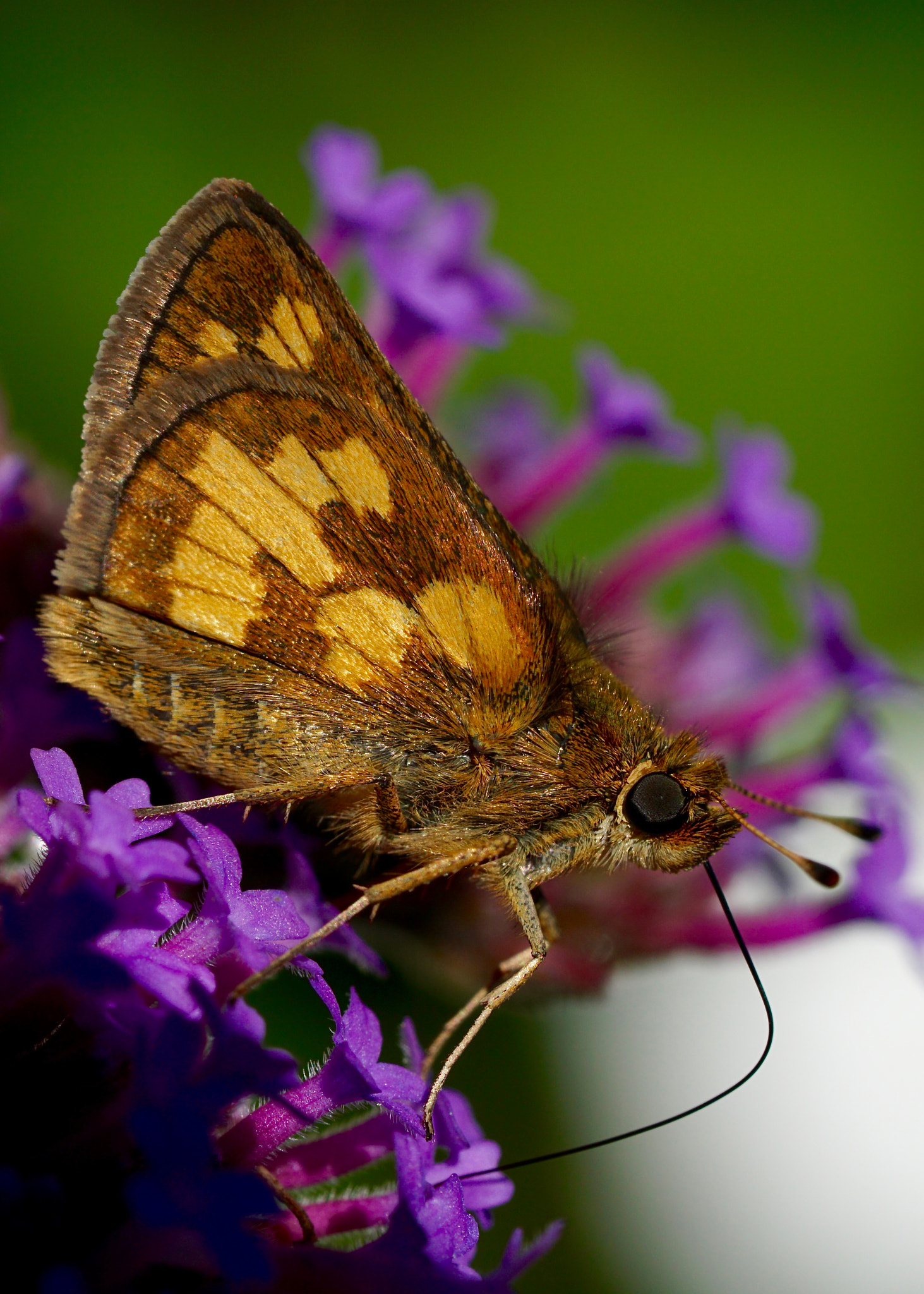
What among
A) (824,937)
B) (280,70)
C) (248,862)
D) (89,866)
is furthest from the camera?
(280,70)

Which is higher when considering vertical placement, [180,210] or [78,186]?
[78,186]

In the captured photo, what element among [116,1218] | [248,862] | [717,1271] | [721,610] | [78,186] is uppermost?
[78,186]

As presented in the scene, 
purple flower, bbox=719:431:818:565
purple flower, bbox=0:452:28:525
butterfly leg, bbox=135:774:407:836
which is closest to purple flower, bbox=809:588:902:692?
purple flower, bbox=719:431:818:565

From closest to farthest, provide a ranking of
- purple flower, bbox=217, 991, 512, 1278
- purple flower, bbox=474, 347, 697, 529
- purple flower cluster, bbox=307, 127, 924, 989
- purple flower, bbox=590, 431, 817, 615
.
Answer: purple flower, bbox=217, 991, 512, 1278 < purple flower cluster, bbox=307, 127, 924, 989 < purple flower, bbox=474, 347, 697, 529 < purple flower, bbox=590, 431, 817, 615

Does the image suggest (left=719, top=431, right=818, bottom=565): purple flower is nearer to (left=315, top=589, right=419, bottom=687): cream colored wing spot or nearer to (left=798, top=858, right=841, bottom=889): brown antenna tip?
(left=798, top=858, right=841, bottom=889): brown antenna tip

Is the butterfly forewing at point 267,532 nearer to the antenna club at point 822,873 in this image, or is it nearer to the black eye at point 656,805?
the black eye at point 656,805

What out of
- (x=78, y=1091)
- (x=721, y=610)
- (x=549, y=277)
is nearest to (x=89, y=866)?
(x=78, y=1091)

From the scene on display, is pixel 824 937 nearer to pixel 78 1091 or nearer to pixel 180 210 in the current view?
pixel 78 1091

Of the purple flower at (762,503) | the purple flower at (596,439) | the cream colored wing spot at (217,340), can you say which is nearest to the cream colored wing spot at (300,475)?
the cream colored wing spot at (217,340)
